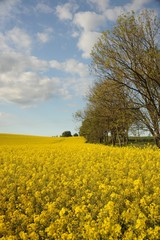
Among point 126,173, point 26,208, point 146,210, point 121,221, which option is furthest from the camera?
point 126,173

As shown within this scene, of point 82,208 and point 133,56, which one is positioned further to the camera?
point 133,56

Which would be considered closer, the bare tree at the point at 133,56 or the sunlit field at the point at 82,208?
the sunlit field at the point at 82,208

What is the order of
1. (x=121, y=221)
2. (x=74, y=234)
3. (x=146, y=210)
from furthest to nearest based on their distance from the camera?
(x=146, y=210)
(x=121, y=221)
(x=74, y=234)

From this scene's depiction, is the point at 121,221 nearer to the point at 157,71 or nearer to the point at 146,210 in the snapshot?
the point at 146,210

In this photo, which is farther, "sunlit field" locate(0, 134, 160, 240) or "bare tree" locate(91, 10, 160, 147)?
"bare tree" locate(91, 10, 160, 147)

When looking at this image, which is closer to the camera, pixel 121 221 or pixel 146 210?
pixel 121 221

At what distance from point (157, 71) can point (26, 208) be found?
46.7ft

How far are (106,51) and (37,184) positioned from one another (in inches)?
490

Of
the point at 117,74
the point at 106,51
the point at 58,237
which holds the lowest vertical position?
the point at 58,237

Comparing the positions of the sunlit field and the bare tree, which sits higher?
the bare tree

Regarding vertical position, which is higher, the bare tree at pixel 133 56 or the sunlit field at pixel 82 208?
the bare tree at pixel 133 56

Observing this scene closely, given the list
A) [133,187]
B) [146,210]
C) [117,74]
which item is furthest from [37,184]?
[117,74]

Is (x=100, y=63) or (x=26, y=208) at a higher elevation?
(x=100, y=63)

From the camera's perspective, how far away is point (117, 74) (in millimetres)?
20656
